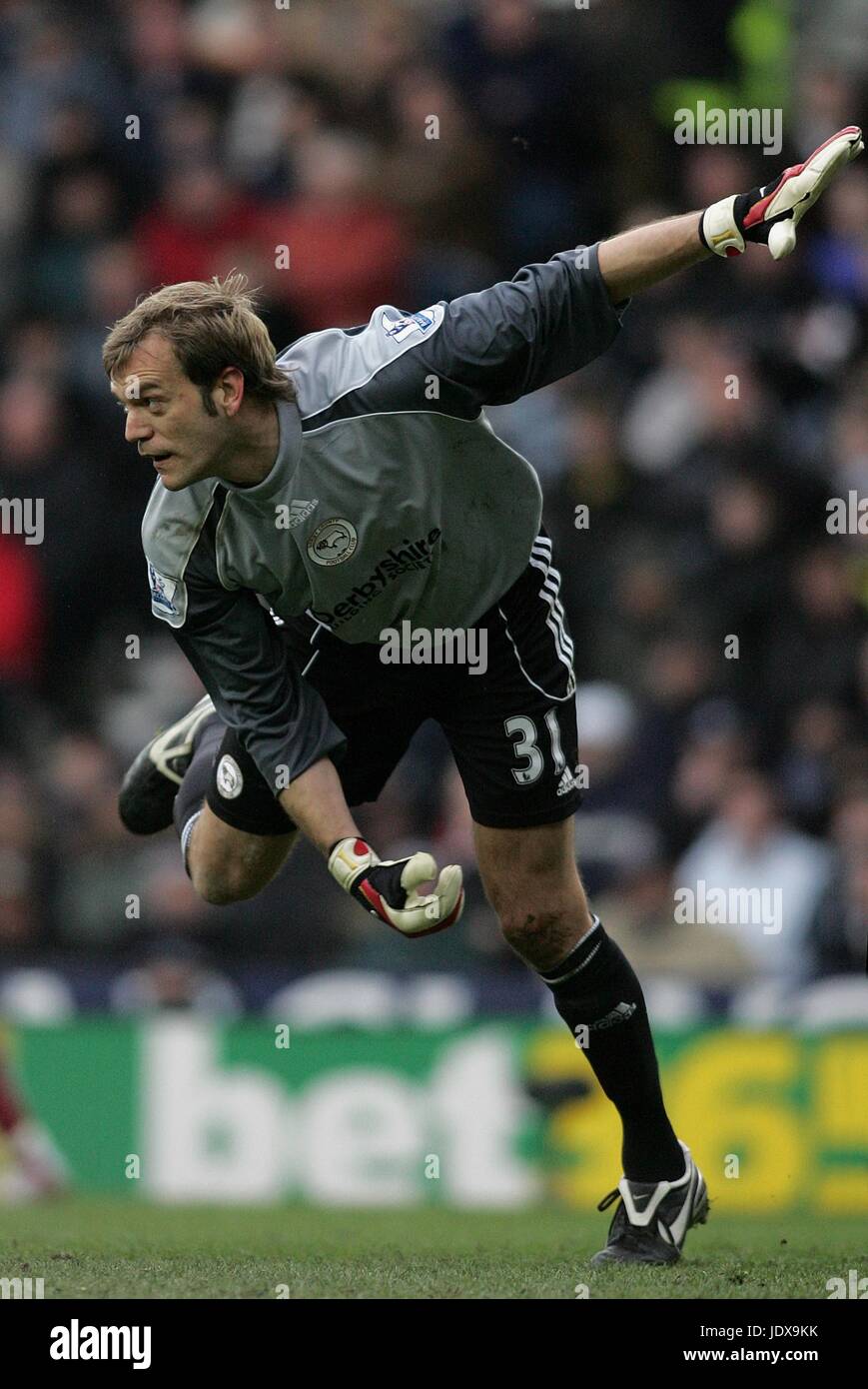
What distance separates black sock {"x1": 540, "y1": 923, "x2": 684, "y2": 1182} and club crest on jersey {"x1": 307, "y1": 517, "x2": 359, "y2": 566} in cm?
130

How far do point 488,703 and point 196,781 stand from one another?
1.10m

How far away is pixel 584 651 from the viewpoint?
10.4m

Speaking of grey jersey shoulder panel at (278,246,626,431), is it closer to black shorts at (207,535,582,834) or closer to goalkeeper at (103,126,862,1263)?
goalkeeper at (103,126,862,1263)

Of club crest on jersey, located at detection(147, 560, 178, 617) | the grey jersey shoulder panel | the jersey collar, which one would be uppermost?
the grey jersey shoulder panel

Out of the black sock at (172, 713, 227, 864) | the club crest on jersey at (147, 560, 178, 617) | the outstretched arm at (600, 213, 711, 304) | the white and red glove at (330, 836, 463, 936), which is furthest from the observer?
the black sock at (172, 713, 227, 864)

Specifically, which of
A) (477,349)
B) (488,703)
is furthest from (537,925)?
(477,349)

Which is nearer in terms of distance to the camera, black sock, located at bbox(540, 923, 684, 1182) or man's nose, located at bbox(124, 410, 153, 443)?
man's nose, located at bbox(124, 410, 153, 443)

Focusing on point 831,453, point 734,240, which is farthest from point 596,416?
point 734,240

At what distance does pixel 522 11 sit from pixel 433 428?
6087mm

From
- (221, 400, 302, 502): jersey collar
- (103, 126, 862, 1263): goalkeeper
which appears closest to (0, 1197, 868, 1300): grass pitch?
(103, 126, 862, 1263): goalkeeper

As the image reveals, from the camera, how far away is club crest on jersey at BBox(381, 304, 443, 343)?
5.35 m

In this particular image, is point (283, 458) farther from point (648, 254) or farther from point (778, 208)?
point (778, 208)

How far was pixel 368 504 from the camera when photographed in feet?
17.9

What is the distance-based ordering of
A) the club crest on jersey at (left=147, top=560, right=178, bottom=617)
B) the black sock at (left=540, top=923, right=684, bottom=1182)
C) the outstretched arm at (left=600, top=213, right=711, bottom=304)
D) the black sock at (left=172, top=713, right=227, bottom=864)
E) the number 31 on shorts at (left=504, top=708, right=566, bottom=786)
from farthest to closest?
the black sock at (left=172, top=713, right=227, bottom=864), the black sock at (left=540, top=923, right=684, bottom=1182), the number 31 on shorts at (left=504, top=708, right=566, bottom=786), the club crest on jersey at (left=147, top=560, right=178, bottom=617), the outstretched arm at (left=600, top=213, right=711, bottom=304)
